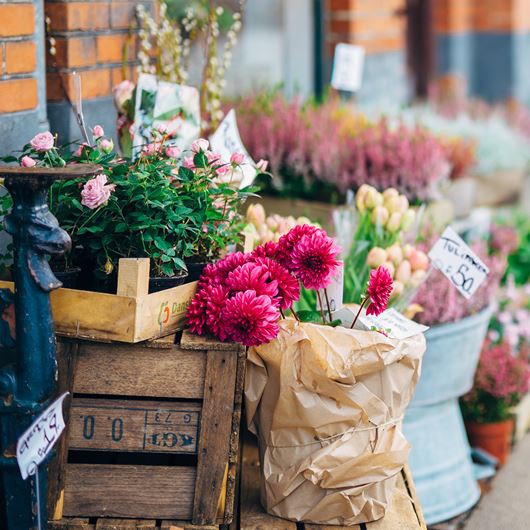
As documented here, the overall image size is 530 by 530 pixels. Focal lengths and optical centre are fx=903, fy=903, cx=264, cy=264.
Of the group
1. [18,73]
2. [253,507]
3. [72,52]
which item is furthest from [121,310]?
[72,52]

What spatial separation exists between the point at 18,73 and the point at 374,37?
3.90 meters

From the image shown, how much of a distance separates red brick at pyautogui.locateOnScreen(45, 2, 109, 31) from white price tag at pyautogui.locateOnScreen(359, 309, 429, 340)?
136 centimetres

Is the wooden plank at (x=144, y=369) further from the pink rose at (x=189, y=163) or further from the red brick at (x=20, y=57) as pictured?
the red brick at (x=20, y=57)

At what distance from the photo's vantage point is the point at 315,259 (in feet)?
6.89

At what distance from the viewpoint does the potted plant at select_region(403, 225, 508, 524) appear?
3.14m

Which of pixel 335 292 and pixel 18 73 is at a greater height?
pixel 18 73

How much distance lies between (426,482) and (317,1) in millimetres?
3323

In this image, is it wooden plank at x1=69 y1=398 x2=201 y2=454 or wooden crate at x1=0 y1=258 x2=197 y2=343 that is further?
wooden plank at x1=69 y1=398 x2=201 y2=454

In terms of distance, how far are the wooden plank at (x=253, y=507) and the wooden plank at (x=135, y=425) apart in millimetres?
263

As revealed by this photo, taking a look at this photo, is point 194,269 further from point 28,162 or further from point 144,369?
point 28,162

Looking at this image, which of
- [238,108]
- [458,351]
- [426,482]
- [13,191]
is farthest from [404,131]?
[13,191]

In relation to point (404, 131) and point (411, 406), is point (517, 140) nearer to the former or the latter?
point (404, 131)

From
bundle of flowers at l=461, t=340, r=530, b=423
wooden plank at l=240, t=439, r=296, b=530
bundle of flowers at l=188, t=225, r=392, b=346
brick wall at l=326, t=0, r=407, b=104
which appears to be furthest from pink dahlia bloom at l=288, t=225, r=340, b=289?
brick wall at l=326, t=0, r=407, b=104

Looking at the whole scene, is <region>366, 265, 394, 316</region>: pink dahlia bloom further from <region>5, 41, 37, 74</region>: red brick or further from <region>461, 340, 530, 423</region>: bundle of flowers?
<region>461, 340, 530, 423</region>: bundle of flowers
